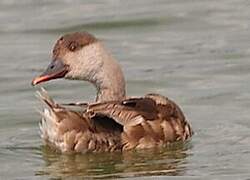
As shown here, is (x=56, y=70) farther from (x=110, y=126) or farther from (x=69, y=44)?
(x=110, y=126)

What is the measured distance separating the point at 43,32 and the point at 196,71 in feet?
8.66

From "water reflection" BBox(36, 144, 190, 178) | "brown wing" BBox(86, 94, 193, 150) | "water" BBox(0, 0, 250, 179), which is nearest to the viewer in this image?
"water reflection" BBox(36, 144, 190, 178)

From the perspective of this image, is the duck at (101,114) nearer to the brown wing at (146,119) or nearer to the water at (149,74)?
the brown wing at (146,119)

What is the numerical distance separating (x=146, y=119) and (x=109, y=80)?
0.63 metres

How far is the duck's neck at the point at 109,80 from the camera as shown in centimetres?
1104

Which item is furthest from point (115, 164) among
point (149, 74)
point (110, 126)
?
point (149, 74)

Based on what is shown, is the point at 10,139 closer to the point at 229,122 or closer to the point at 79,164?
the point at 79,164

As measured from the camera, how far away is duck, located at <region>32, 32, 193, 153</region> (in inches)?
400

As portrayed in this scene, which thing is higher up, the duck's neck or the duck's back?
the duck's neck

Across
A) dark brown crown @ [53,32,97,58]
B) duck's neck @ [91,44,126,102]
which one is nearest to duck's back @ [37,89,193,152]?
duck's neck @ [91,44,126,102]

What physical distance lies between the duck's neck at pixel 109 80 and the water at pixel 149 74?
0.62m

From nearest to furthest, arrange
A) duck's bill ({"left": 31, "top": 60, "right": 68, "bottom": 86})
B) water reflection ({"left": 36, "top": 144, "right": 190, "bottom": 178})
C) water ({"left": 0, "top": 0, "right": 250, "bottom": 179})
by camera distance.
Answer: water reflection ({"left": 36, "top": 144, "right": 190, "bottom": 178}) < water ({"left": 0, "top": 0, "right": 250, "bottom": 179}) < duck's bill ({"left": 31, "top": 60, "right": 68, "bottom": 86})

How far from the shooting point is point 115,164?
10.2 m

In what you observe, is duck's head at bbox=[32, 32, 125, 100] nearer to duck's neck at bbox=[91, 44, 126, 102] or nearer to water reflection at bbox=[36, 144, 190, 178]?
duck's neck at bbox=[91, 44, 126, 102]
